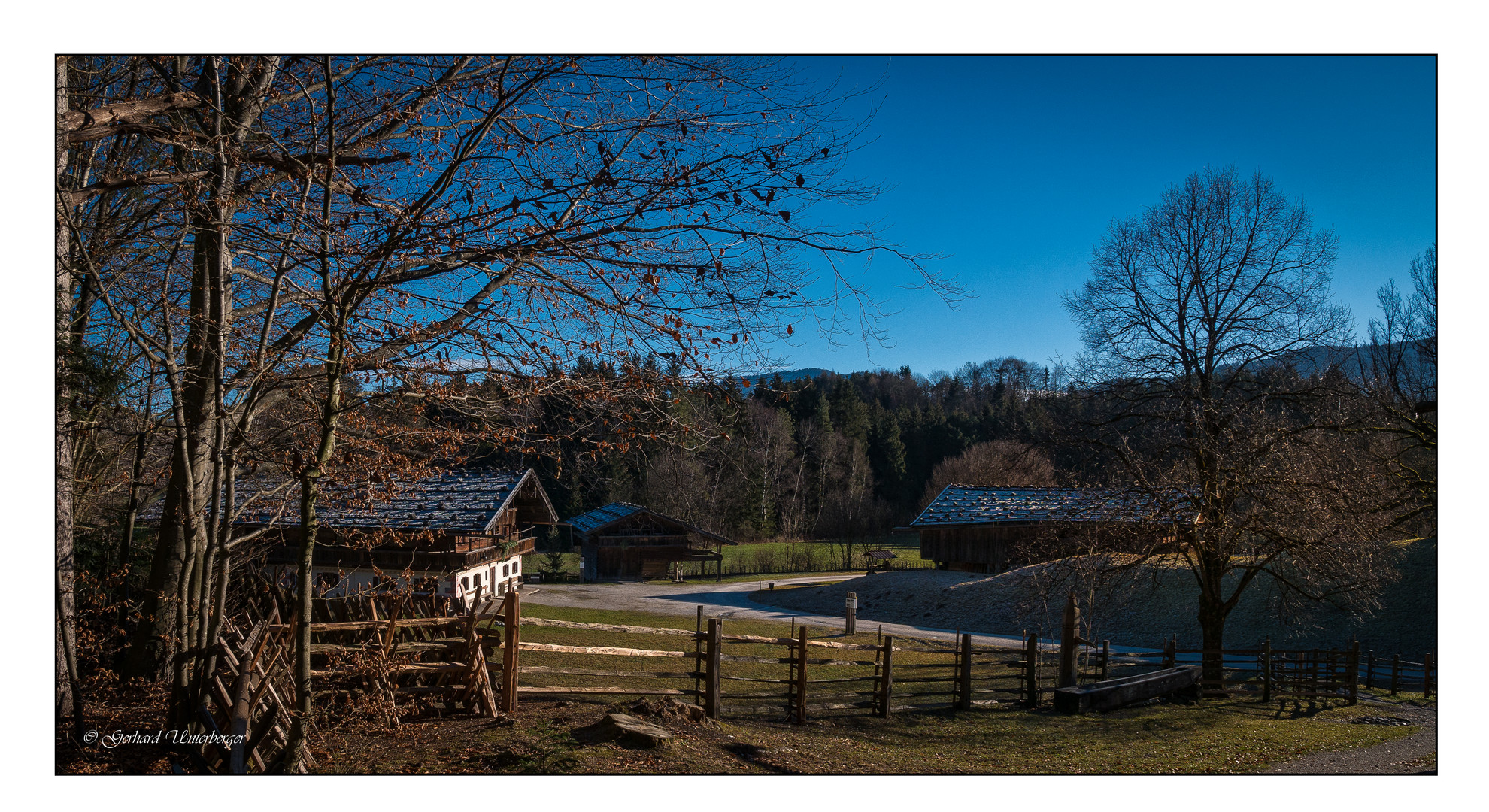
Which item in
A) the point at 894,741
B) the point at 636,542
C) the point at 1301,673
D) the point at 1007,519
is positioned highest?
the point at 1007,519

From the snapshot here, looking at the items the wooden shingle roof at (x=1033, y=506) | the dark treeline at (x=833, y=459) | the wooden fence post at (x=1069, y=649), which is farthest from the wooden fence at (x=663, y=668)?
the dark treeline at (x=833, y=459)

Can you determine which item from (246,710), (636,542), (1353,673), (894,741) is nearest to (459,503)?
(894,741)

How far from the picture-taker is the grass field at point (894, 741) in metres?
6.38

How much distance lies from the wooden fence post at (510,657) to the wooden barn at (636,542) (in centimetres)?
2932

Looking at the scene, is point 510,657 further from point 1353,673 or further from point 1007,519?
point 1007,519

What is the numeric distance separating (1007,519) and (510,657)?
58.7 feet

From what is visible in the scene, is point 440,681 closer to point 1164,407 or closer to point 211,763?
point 211,763

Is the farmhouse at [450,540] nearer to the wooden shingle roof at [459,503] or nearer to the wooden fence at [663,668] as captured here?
the wooden shingle roof at [459,503]

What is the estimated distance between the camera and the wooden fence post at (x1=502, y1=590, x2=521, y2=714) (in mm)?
8367

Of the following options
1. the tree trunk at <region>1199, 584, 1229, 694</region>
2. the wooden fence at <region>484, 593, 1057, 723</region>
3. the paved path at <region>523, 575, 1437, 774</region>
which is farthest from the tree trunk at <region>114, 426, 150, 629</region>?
the tree trunk at <region>1199, 584, 1229, 694</region>

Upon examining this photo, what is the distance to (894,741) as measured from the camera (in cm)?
960

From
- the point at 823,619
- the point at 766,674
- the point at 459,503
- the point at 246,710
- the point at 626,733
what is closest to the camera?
the point at 246,710

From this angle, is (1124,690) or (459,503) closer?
(1124,690)

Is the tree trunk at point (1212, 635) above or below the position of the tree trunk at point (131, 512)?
below
